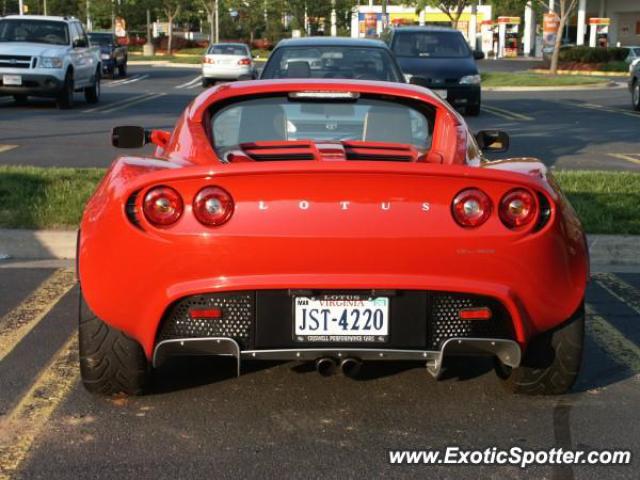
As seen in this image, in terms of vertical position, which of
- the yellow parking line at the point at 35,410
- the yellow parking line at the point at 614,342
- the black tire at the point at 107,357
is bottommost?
the yellow parking line at the point at 614,342

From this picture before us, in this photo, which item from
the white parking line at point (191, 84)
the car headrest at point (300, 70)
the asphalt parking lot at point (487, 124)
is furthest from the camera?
the white parking line at point (191, 84)

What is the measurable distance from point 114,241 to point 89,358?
1.95 feet

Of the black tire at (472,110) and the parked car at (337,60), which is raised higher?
the parked car at (337,60)

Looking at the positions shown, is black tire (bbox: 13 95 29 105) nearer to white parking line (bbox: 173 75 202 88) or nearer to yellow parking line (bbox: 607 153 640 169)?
white parking line (bbox: 173 75 202 88)

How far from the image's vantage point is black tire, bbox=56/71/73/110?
67.5 feet

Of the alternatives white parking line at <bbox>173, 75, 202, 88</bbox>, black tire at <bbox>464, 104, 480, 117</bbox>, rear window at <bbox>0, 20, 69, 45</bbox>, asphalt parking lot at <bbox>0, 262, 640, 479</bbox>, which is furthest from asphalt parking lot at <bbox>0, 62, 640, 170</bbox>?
asphalt parking lot at <bbox>0, 262, 640, 479</bbox>

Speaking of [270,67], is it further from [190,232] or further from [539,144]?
[190,232]

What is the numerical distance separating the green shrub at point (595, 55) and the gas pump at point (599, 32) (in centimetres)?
1926

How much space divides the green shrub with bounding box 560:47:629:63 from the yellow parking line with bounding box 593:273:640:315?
45336mm

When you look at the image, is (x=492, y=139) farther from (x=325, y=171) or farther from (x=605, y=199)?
(x=605, y=199)

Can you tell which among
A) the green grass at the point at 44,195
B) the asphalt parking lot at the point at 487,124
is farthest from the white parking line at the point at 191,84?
the green grass at the point at 44,195

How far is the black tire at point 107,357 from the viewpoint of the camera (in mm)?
4258

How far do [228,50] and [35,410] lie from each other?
31576 mm

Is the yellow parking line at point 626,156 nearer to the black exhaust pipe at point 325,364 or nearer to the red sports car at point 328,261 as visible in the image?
the red sports car at point 328,261
